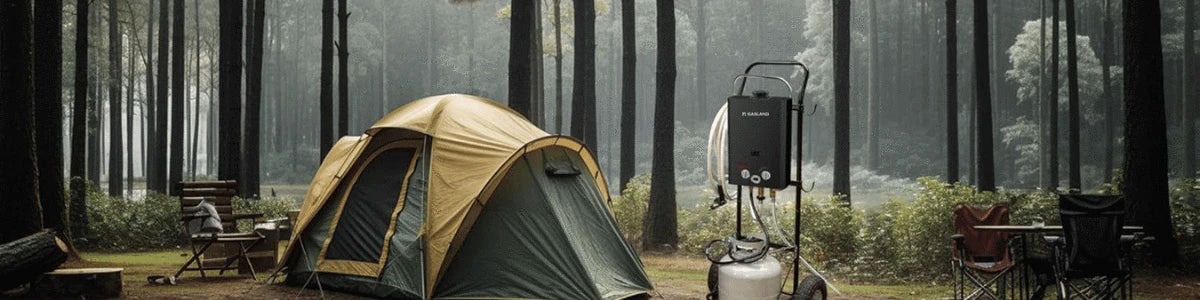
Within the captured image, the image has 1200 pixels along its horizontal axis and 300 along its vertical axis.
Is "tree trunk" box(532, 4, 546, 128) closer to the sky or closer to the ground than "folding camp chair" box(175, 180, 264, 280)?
closer to the sky

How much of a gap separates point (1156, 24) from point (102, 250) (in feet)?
46.1

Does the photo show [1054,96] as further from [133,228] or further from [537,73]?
[133,228]

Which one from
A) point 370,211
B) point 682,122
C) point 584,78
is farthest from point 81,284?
point 682,122

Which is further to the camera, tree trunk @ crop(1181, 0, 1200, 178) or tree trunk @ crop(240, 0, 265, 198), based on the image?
tree trunk @ crop(1181, 0, 1200, 178)

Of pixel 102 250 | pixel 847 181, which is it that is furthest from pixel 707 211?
pixel 102 250

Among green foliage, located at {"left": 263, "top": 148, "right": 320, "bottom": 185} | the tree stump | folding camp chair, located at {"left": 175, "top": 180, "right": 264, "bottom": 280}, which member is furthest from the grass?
green foliage, located at {"left": 263, "top": 148, "right": 320, "bottom": 185}

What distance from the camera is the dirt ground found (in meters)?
9.86

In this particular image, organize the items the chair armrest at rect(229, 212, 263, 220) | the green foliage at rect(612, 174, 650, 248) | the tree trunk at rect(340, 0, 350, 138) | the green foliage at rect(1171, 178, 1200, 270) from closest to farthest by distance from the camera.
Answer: the chair armrest at rect(229, 212, 263, 220), the green foliage at rect(1171, 178, 1200, 270), the green foliage at rect(612, 174, 650, 248), the tree trunk at rect(340, 0, 350, 138)

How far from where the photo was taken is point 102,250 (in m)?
15.4

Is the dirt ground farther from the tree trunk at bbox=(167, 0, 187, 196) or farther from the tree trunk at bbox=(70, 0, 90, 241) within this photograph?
the tree trunk at bbox=(167, 0, 187, 196)

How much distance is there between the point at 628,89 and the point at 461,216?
10.1m

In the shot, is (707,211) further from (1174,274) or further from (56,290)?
(56,290)

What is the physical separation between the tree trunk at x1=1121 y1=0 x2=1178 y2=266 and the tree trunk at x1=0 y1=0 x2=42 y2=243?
11646 mm

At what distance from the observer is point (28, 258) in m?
8.73
